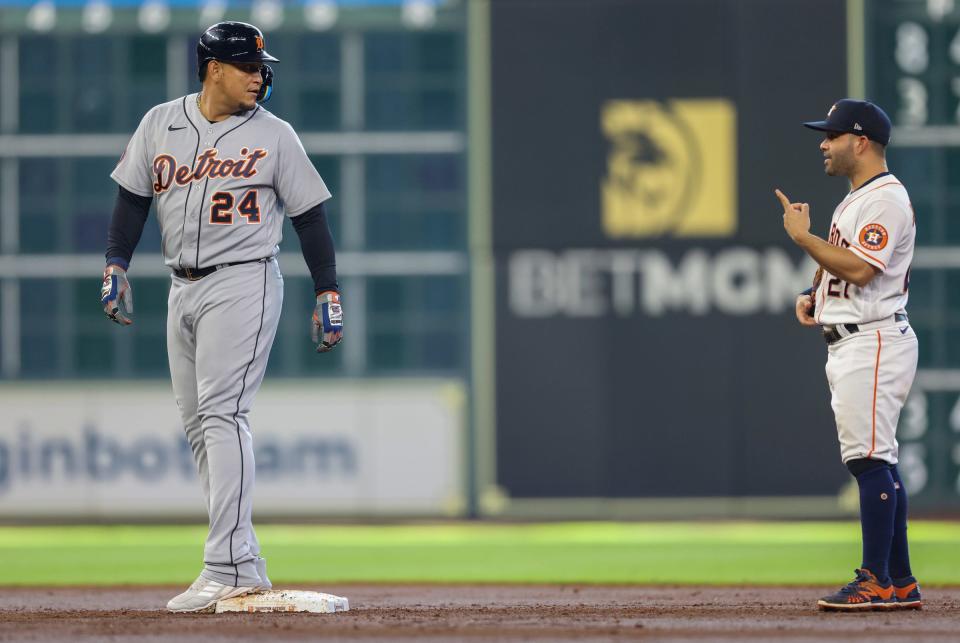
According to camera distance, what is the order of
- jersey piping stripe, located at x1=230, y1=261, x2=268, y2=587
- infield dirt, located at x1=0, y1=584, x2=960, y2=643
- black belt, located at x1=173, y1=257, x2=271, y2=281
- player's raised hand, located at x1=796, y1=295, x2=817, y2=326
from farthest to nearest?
1. player's raised hand, located at x1=796, y1=295, x2=817, y2=326
2. black belt, located at x1=173, y1=257, x2=271, y2=281
3. jersey piping stripe, located at x1=230, y1=261, x2=268, y2=587
4. infield dirt, located at x1=0, y1=584, x2=960, y2=643

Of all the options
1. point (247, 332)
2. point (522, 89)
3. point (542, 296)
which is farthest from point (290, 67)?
point (247, 332)

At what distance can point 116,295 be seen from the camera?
5656 millimetres

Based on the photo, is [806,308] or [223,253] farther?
[806,308]

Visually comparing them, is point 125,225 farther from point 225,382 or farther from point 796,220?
point 796,220

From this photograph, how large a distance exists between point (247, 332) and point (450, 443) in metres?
6.57

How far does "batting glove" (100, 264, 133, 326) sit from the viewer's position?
564 cm

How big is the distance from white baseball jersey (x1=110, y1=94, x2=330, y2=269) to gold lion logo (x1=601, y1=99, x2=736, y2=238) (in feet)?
20.9

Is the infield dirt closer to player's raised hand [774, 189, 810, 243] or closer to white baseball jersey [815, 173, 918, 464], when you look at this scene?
white baseball jersey [815, 173, 918, 464]

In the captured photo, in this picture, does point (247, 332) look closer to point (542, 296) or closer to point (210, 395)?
point (210, 395)

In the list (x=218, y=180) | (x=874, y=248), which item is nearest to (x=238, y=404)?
(x=218, y=180)

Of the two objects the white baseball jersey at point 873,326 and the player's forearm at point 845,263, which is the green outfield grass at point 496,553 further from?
the player's forearm at point 845,263

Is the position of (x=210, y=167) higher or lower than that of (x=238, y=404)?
higher

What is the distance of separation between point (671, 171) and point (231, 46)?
6661 mm

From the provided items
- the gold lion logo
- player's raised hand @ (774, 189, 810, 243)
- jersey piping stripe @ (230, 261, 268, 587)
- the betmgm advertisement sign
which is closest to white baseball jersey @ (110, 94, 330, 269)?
jersey piping stripe @ (230, 261, 268, 587)
